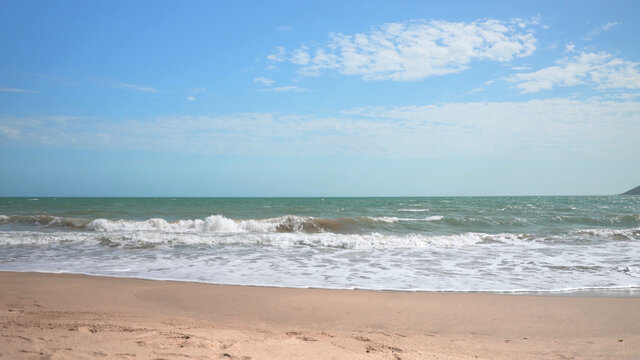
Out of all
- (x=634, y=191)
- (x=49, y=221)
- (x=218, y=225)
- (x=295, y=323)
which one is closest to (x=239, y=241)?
(x=218, y=225)

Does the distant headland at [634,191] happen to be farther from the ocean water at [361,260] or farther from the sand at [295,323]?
the sand at [295,323]

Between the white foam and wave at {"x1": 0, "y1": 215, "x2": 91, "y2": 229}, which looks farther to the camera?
wave at {"x1": 0, "y1": 215, "x2": 91, "y2": 229}

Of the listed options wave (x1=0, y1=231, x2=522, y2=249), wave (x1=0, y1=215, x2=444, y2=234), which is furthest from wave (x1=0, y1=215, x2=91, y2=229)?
wave (x1=0, y1=231, x2=522, y2=249)

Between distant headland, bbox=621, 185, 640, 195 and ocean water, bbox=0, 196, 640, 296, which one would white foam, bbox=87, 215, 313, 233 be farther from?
distant headland, bbox=621, 185, 640, 195

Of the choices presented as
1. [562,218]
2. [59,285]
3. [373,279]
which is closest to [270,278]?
[373,279]

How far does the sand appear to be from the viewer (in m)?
3.40

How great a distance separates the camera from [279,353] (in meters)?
3.28

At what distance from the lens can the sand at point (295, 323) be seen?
3400 millimetres

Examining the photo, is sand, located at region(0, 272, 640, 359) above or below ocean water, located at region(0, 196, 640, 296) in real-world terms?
above

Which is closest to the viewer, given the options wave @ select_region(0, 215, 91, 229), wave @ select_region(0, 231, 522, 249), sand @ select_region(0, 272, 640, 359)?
sand @ select_region(0, 272, 640, 359)

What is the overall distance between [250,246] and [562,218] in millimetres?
19838

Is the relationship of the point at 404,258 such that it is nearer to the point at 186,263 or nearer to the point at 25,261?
the point at 186,263

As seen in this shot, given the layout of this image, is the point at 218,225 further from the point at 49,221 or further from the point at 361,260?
the point at 361,260

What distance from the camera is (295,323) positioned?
474 centimetres
